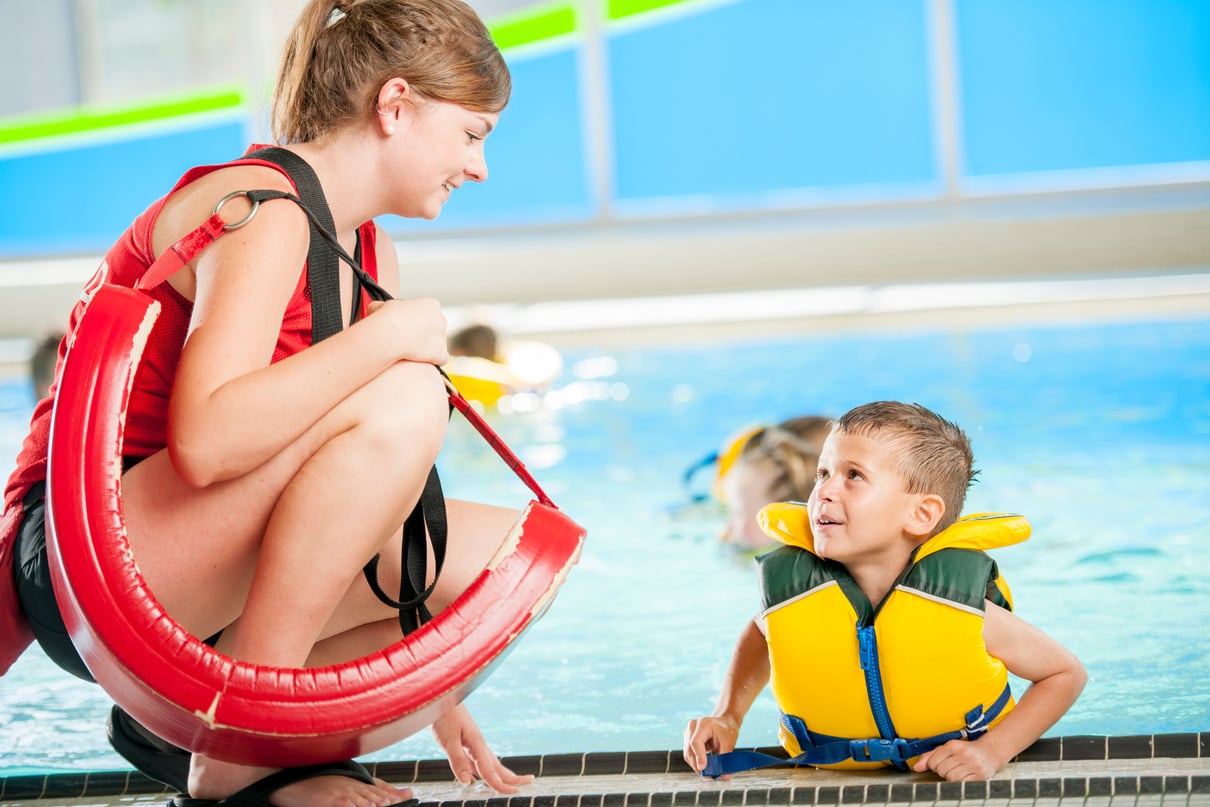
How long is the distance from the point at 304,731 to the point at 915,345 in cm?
612

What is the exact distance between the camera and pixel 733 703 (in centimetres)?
193

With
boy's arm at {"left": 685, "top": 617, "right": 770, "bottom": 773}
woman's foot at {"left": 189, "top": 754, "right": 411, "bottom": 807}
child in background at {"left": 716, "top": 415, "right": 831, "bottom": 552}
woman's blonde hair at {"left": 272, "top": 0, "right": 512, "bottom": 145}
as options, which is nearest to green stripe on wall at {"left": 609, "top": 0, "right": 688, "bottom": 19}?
child in background at {"left": 716, "top": 415, "right": 831, "bottom": 552}

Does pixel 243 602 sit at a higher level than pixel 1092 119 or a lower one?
lower

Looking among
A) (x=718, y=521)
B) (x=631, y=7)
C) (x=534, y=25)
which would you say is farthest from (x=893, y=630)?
(x=534, y=25)

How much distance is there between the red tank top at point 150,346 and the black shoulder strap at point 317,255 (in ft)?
0.06

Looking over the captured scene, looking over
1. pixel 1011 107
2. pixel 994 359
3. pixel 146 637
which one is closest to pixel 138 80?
pixel 1011 107

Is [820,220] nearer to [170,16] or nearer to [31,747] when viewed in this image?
[170,16]

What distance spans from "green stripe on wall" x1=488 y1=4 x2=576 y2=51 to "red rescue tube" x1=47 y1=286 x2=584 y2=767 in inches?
381

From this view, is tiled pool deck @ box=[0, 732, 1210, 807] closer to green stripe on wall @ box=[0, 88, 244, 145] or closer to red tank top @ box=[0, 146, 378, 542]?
red tank top @ box=[0, 146, 378, 542]

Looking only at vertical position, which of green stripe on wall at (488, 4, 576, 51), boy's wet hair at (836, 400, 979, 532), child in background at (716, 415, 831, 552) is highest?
green stripe on wall at (488, 4, 576, 51)

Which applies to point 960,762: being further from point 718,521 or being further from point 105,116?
point 105,116

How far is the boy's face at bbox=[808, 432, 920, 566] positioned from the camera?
1854 mm

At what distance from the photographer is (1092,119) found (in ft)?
34.1

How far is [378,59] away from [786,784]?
3.47ft
